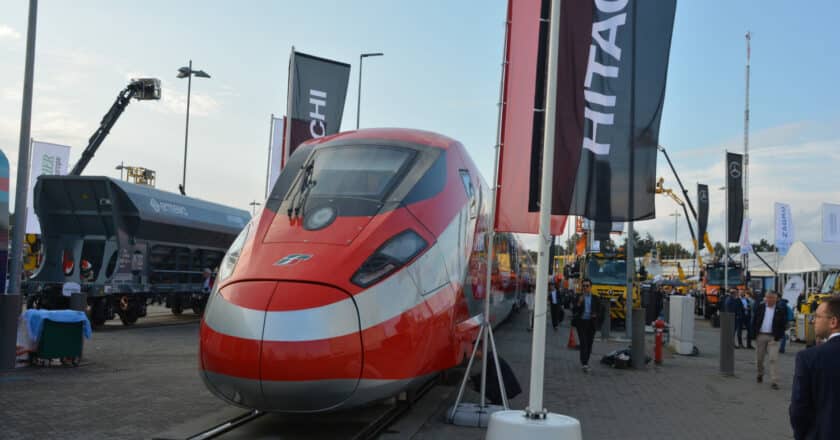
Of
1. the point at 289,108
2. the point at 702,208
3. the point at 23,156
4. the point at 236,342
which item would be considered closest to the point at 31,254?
the point at 289,108

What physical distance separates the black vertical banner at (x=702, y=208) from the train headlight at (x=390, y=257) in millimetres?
27284

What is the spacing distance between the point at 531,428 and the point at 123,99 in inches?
1087

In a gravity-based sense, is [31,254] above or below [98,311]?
above

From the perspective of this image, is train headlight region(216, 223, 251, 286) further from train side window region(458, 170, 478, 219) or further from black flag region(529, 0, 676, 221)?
black flag region(529, 0, 676, 221)

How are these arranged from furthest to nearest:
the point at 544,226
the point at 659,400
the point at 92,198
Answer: the point at 92,198
the point at 659,400
the point at 544,226

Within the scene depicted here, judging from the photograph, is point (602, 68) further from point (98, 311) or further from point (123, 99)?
point (123, 99)

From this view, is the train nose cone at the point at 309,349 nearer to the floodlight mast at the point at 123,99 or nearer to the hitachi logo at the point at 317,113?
the hitachi logo at the point at 317,113

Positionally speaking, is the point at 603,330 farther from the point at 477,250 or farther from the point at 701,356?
the point at 477,250

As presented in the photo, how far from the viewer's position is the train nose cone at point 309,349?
620cm

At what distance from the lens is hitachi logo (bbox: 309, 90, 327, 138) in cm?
1735

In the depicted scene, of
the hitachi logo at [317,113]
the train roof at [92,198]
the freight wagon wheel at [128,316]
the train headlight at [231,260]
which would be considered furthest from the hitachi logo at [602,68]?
the freight wagon wheel at [128,316]

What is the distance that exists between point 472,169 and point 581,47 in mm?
3026

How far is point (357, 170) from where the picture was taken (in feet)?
26.9

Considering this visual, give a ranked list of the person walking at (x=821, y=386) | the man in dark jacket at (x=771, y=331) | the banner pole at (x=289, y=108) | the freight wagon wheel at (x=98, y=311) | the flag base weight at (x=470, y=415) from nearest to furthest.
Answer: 1. the person walking at (x=821, y=386)
2. the flag base weight at (x=470, y=415)
3. the man in dark jacket at (x=771, y=331)
4. the banner pole at (x=289, y=108)
5. the freight wagon wheel at (x=98, y=311)
